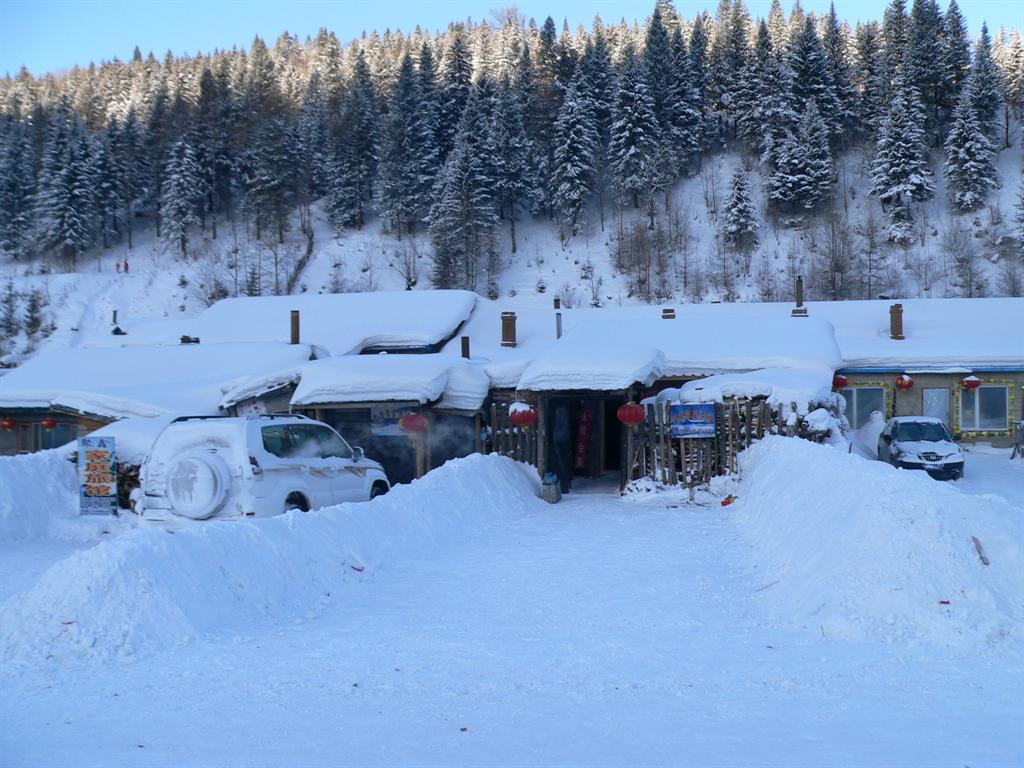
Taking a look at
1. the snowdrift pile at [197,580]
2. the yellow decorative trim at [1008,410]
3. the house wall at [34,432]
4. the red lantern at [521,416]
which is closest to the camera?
the snowdrift pile at [197,580]

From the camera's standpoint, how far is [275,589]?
781 cm

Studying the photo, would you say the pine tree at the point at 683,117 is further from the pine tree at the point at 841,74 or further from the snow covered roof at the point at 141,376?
the snow covered roof at the point at 141,376

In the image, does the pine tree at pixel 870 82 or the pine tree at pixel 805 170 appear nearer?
the pine tree at pixel 805 170

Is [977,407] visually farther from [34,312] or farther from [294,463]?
[34,312]

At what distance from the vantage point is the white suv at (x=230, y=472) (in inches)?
400

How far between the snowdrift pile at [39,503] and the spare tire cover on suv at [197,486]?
170 inches

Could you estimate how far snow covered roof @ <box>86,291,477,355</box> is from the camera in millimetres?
28719

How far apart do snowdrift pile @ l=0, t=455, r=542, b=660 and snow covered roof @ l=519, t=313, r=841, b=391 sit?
23.3ft

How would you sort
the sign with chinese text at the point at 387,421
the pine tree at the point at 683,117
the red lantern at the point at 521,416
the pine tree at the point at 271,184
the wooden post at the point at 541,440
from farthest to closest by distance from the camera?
the pine tree at the point at 271,184, the pine tree at the point at 683,117, the sign with chinese text at the point at 387,421, the wooden post at the point at 541,440, the red lantern at the point at 521,416

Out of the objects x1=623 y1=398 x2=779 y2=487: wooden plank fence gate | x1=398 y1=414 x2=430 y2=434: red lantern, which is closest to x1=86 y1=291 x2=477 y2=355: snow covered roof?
x1=398 y1=414 x2=430 y2=434: red lantern

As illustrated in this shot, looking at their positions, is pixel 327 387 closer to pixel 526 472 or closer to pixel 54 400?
pixel 526 472

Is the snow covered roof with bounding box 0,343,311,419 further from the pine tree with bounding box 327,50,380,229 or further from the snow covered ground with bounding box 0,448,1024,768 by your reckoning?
the pine tree with bounding box 327,50,380,229

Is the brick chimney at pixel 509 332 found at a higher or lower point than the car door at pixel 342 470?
higher

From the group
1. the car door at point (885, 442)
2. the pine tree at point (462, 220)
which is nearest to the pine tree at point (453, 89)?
the pine tree at point (462, 220)
